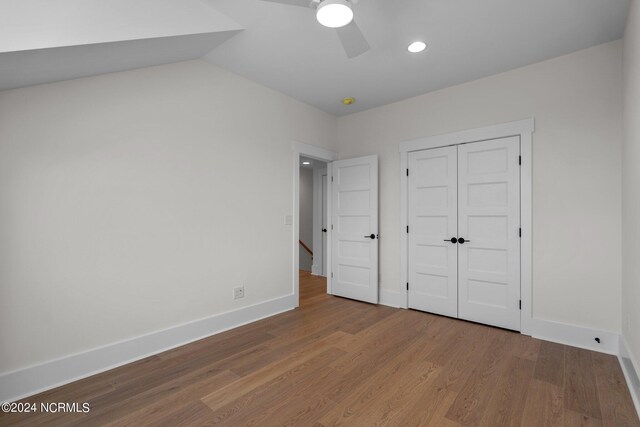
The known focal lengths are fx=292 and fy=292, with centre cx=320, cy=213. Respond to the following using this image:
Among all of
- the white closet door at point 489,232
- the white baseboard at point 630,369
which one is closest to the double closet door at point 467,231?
the white closet door at point 489,232

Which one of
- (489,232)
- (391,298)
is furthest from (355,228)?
(489,232)

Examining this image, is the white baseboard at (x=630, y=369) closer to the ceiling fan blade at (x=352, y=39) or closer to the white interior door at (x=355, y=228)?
the white interior door at (x=355, y=228)

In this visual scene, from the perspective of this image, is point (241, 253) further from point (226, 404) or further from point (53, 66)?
point (53, 66)

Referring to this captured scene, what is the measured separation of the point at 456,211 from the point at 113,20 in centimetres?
347

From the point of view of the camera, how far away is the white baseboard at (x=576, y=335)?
8.27 feet

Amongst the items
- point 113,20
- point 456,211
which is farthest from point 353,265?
point 113,20

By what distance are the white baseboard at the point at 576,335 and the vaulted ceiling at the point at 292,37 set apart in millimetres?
2551

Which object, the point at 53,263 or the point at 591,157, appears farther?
the point at 591,157

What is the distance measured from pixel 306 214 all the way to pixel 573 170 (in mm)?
5118

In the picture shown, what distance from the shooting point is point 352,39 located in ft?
6.54

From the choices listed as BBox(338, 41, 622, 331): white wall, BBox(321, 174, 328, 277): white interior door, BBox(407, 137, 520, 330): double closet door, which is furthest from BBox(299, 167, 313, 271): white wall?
BBox(338, 41, 622, 331): white wall

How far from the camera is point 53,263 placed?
6.78ft

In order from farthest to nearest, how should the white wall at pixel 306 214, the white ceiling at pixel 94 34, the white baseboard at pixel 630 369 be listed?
the white wall at pixel 306 214 → the white baseboard at pixel 630 369 → the white ceiling at pixel 94 34

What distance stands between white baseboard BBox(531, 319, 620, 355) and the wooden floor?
14 centimetres
